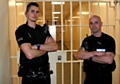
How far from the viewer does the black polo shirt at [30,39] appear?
204cm

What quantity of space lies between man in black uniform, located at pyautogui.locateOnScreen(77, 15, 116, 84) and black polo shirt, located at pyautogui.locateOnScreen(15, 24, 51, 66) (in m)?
0.49

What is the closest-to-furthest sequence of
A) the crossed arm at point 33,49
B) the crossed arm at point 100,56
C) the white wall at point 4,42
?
→ the crossed arm at point 33,49, the crossed arm at point 100,56, the white wall at point 4,42

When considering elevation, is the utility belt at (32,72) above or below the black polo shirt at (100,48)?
below

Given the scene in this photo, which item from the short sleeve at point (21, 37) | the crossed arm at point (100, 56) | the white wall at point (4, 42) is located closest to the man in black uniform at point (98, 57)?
the crossed arm at point (100, 56)

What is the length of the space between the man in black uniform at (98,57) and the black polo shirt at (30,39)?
0.49 m

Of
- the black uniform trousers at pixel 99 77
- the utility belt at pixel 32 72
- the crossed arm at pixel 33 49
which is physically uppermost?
the crossed arm at pixel 33 49

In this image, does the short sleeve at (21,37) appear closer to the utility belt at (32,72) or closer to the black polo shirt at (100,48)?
the utility belt at (32,72)

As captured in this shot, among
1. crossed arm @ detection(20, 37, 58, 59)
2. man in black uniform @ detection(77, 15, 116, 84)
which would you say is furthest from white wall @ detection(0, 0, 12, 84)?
man in black uniform @ detection(77, 15, 116, 84)

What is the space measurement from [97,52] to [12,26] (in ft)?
5.18

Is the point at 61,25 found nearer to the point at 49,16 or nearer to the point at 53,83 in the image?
the point at 49,16

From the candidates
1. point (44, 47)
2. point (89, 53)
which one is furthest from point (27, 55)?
point (89, 53)

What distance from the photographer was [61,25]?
309 cm

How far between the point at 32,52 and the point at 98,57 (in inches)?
29.0

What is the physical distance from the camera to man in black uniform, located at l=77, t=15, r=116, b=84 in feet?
7.20
